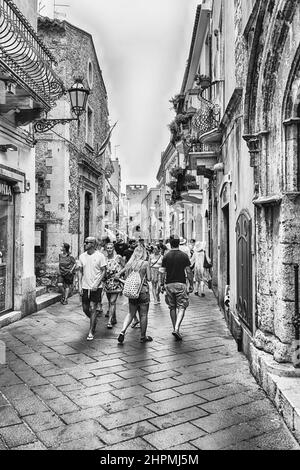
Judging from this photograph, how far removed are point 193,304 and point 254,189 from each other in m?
6.07

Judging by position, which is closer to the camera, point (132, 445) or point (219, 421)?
point (132, 445)

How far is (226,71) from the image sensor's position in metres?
8.80

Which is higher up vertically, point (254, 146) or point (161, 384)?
point (254, 146)

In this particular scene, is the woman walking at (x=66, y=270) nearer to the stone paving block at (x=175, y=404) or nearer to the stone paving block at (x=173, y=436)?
the stone paving block at (x=175, y=404)

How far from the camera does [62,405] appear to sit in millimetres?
4199

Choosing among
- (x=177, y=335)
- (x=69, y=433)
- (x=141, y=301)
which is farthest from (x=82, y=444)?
(x=177, y=335)

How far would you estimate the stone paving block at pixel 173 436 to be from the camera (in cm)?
337

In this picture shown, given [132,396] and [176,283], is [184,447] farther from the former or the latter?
[176,283]

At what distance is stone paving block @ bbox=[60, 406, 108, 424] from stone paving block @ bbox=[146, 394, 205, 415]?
456 mm

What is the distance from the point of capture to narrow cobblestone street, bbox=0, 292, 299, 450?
3.48m

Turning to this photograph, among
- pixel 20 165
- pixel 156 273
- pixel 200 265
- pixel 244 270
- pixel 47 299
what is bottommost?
pixel 47 299

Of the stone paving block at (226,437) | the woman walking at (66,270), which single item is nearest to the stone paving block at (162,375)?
the stone paving block at (226,437)

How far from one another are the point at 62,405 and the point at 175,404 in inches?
42.2

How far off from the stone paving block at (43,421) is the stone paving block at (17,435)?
2.9 inches
